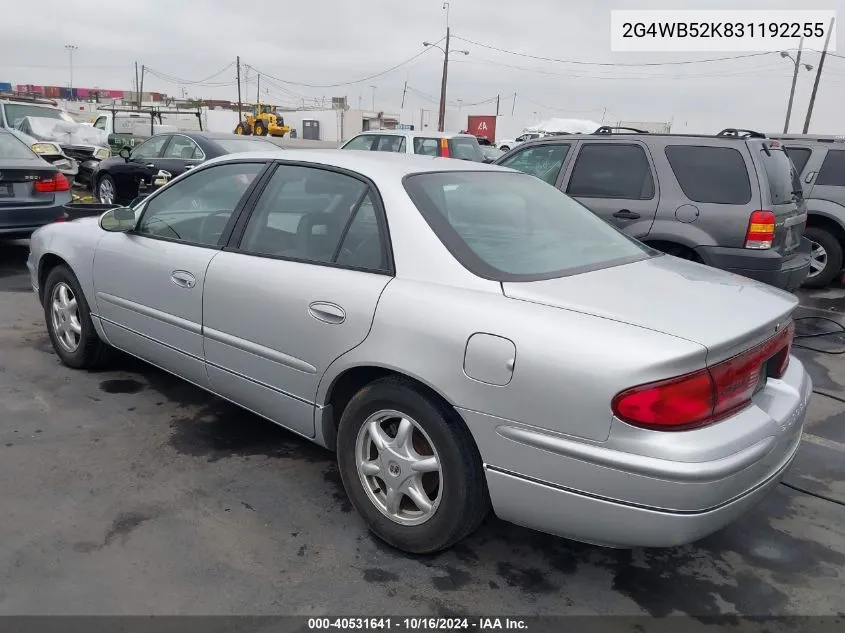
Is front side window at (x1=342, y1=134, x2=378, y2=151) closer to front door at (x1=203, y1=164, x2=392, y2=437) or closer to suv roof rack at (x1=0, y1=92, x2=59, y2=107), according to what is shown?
front door at (x1=203, y1=164, x2=392, y2=437)

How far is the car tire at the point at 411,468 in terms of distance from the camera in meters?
2.35

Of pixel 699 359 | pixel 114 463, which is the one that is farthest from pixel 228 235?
pixel 699 359

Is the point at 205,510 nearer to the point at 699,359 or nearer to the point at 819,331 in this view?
the point at 699,359

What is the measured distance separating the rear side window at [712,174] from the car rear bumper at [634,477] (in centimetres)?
348

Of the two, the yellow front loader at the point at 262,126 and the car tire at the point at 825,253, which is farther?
the yellow front loader at the point at 262,126

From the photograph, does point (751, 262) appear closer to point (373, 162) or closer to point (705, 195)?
point (705, 195)

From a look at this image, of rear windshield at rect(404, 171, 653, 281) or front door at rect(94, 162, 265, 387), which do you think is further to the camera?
front door at rect(94, 162, 265, 387)

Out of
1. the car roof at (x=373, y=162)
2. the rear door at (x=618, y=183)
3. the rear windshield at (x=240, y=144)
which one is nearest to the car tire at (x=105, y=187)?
the rear windshield at (x=240, y=144)

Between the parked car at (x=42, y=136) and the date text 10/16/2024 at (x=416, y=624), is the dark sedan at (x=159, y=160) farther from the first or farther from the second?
the date text 10/16/2024 at (x=416, y=624)

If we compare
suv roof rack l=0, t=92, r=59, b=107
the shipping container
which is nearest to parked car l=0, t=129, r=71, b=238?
suv roof rack l=0, t=92, r=59, b=107

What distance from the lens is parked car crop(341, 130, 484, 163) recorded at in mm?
11133

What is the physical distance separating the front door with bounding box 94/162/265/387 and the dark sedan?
6173 mm

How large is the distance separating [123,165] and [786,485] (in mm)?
10831

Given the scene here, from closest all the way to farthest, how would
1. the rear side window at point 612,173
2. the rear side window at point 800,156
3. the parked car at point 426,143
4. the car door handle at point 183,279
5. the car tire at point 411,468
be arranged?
the car tire at point 411,468 < the car door handle at point 183,279 < the rear side window at point 612,173 < the rear side window at point 800,156 < the parked car at point 426,143
